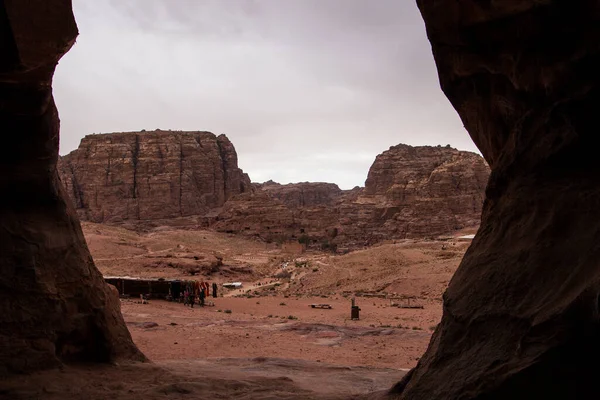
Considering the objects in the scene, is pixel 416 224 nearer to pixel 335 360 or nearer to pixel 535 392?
pixel 335 360

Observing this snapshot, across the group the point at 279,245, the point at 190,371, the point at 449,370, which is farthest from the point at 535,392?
the point at 279,245

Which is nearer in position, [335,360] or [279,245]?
[335,360]

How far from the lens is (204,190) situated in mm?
98188

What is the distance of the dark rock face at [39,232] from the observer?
19.8 feet

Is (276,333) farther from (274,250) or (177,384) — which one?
(274,250)

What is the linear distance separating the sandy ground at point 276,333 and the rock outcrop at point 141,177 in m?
42.9

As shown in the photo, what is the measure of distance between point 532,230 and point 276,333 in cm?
1297

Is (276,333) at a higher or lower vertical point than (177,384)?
lower

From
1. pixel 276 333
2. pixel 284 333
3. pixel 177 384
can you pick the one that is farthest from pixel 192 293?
pixel 177 384

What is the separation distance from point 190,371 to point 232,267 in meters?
37.0

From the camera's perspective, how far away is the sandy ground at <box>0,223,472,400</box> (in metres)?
6.80

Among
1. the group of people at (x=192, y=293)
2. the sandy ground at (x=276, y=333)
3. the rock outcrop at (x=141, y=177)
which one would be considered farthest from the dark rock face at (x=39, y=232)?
the rock outcrop at (x=141, y=177)

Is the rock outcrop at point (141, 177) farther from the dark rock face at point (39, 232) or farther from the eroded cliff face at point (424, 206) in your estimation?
the dark rock face at point (39, 232)

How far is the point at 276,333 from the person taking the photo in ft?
53.4
